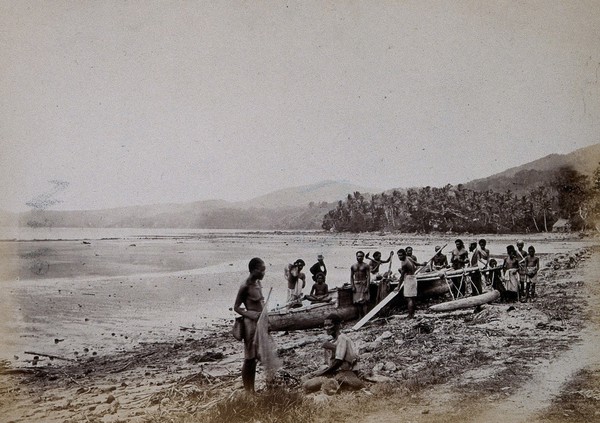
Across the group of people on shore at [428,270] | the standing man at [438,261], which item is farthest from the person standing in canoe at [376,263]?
the standing man at [438,261]

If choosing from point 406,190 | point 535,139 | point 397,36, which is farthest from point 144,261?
point 535,139

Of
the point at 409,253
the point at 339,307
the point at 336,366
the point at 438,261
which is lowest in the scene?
the point at 336,366

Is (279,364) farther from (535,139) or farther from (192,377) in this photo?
(535,139)

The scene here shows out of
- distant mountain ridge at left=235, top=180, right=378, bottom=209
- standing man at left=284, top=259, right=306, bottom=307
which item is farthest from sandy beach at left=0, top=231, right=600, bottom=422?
distant mountain ridge at left=235, top=180, right=378, bottom=209

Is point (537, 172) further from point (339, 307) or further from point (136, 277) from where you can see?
point (136, 277)

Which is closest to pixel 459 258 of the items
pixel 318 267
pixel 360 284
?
Result: pixel 360 284

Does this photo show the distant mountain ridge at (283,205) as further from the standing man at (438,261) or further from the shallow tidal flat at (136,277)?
the standing man at (438,261)

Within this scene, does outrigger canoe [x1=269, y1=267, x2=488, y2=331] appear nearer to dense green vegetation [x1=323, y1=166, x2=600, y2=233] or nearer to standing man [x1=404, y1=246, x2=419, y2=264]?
standing man [x1=404, y1=246, x2=419, y2=264]
